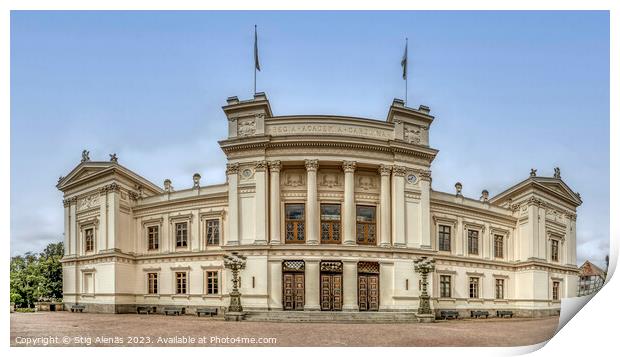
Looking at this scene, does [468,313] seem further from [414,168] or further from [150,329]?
[150,329]

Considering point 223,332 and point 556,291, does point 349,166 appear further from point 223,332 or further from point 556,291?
point 556,291

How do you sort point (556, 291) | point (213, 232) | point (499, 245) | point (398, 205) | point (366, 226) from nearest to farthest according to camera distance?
point (556, 291)
point (213, 232)
point (499, 245)
point (398, 205)
point (366, 226)

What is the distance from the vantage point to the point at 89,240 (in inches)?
396

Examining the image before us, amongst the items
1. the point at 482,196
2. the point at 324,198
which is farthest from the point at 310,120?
the point at 482,196

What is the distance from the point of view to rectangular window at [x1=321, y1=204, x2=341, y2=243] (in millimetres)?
12867

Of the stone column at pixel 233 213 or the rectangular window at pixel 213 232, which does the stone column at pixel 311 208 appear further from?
the rectangular window at pixel 213 232

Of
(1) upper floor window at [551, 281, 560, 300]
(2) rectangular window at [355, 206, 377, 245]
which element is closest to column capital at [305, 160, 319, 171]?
(2) rectangular window at [355, 206, 377, 245]

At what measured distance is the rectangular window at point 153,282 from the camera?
10.7 meters

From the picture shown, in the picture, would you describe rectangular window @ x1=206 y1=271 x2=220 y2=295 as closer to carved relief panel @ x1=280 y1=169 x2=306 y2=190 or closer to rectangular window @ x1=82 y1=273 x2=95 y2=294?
rectangular window @ x1=82 y1=273 x2=95 y2=294

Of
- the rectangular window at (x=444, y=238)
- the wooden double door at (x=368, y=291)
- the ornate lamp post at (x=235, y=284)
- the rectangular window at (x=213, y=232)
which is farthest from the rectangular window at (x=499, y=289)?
the rectangular window at (x=213, y=232)

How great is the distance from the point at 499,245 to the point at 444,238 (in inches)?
58.0

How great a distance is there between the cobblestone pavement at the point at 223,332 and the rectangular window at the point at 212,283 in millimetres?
813

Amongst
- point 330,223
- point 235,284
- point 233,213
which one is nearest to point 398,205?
point 330,223
